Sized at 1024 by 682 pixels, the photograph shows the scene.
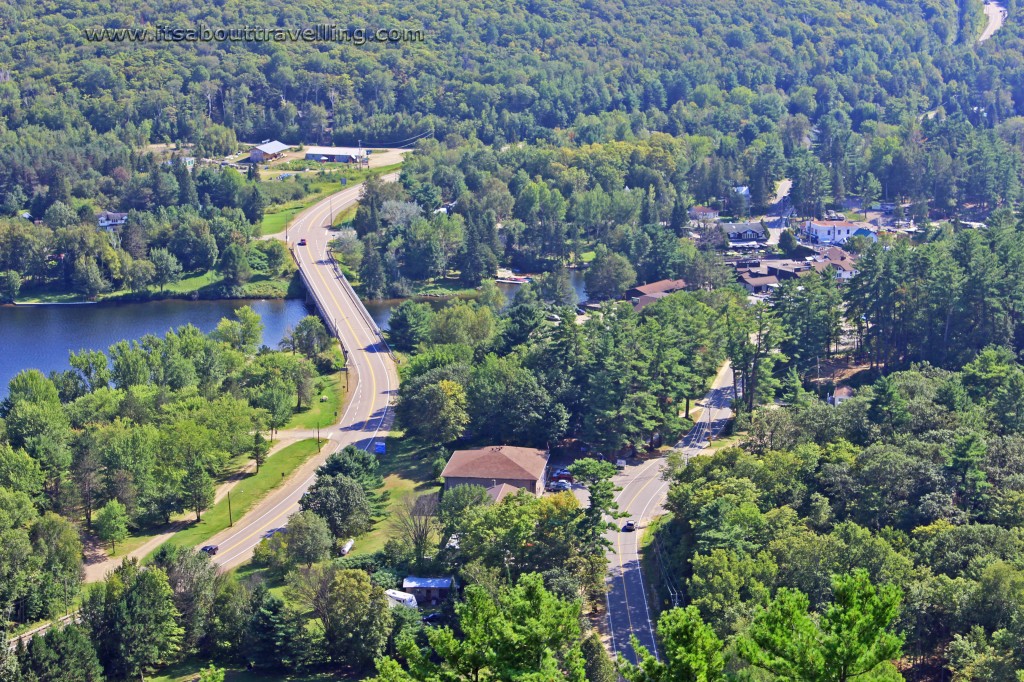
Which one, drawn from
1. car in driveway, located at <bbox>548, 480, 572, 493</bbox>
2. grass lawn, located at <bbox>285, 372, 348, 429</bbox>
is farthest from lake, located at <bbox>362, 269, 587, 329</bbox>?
car in driveway, located at <bbox>548, 480, 572, 493</bbox>

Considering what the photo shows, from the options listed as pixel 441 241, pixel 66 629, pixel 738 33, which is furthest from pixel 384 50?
pixel 66 629

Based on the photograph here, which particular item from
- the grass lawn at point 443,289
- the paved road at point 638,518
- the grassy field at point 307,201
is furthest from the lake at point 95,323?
the paved road at point 638,518

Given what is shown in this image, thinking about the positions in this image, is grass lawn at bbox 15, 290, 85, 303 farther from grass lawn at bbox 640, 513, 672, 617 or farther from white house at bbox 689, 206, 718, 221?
grass lawn at bbox 640, 513, 672, 617

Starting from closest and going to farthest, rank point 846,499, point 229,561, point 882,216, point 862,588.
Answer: point 862,588
point 846,499
point 229,561
point 882,216

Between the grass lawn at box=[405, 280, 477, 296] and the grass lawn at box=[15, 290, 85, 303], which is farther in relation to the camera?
the grass lawn at box=[405, 280, 477, 296]

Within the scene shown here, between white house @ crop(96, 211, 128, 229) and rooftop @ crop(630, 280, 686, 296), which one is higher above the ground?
white house @ crop(96, 211, 128, 229)

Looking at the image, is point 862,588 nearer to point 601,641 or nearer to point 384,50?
point 601,641
